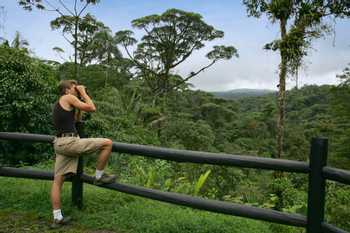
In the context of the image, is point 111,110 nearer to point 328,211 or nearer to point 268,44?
point 268,44

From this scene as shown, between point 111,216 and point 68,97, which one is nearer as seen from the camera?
point 68,97

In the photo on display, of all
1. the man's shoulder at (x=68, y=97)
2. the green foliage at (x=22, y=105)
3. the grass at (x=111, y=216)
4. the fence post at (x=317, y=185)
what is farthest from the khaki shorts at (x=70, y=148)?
the green foliage at (x=22, y=105)

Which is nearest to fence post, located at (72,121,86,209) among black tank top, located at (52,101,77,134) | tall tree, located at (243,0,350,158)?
black tank top, located at (52,101,77,134)

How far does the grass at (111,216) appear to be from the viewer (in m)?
4.37

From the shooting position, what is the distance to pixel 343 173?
10.5 ft

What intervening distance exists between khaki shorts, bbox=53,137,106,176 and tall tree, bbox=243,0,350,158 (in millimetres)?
9530

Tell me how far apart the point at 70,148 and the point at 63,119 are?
0.31 meters

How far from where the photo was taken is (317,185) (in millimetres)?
3451

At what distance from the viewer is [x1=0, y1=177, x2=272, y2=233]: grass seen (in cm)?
437

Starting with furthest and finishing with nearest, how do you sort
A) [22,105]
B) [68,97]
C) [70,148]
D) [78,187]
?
[22,105] → [78,187] → [70,148] → [68,97]

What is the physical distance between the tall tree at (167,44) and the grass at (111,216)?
82.1 feet

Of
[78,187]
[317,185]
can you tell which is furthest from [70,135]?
[317,185]

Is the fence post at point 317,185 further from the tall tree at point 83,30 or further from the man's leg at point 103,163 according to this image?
the tall tree at point 83,30

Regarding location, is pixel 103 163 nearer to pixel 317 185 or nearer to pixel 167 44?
pixel 317 185
